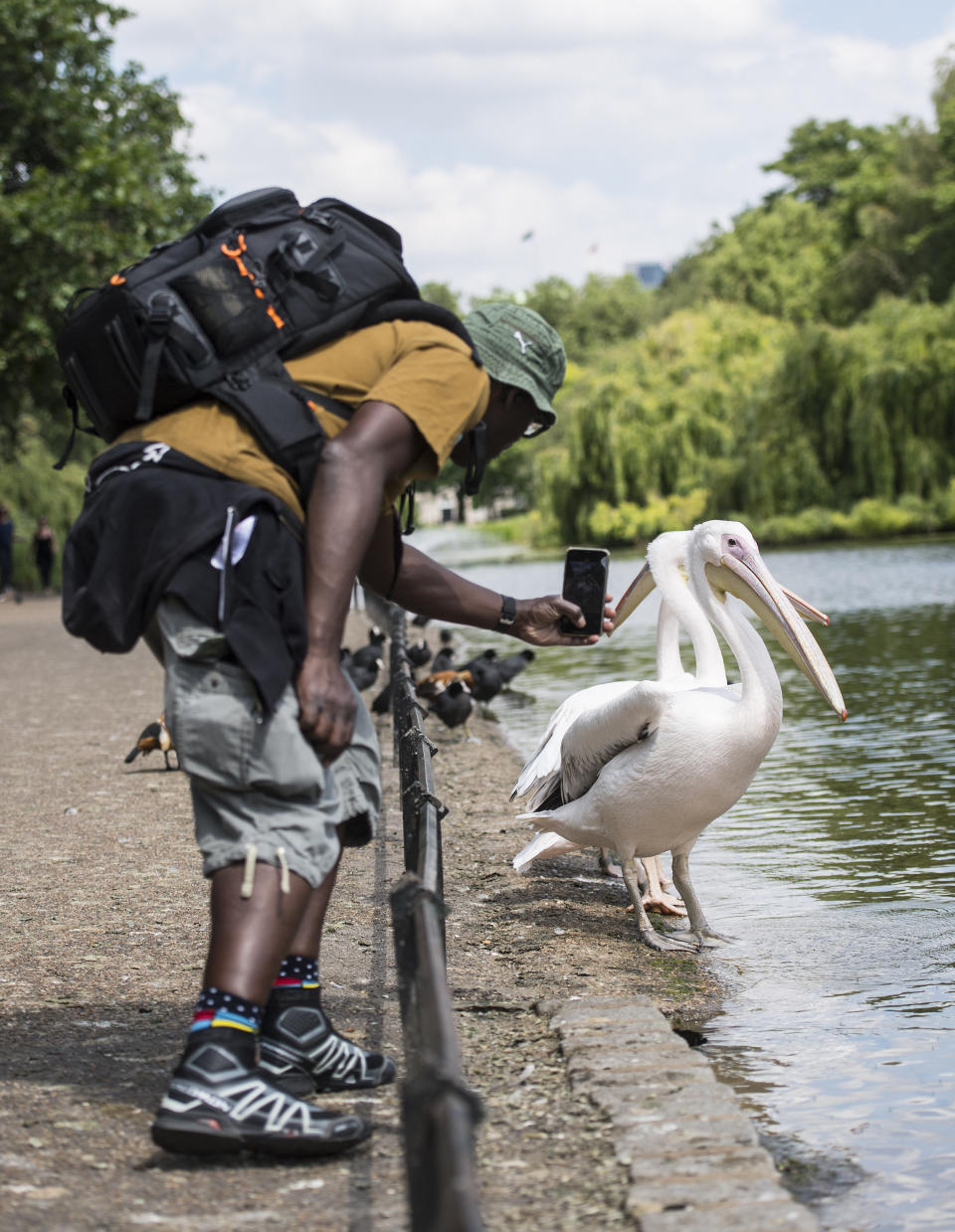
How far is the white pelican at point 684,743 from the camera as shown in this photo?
538 cm

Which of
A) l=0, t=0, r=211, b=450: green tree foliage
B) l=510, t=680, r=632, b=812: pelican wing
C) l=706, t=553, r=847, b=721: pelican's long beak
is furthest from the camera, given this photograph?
l=0, t=0, r=211, b=450: green tree foliage

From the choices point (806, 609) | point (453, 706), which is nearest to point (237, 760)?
point (806, 609)

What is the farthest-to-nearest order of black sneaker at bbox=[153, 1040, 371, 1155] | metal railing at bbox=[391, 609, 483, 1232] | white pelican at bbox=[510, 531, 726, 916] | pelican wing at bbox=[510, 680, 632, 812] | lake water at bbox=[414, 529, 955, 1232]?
pelican wing at bbox=[510, 680, 632, 812], white pelican at bbox=[510, 531, 726, 916], lake water at bbox=[414, 529, 955, 1232], black sneaker at bbox=[153, 1040, 371, 1155], metal railing at bbox=[391, 609, 483, 1232]

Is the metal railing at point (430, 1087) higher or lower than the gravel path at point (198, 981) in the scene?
higher

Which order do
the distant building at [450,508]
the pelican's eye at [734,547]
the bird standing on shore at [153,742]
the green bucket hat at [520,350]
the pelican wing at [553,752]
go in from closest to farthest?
1. the green bucket hat at [520,350]
2. the pelican's eye at [734,547]
3. the pelican wing at [553,752]
4. the bird standing on shore at [153,742]
5. the distant building at [450,508]

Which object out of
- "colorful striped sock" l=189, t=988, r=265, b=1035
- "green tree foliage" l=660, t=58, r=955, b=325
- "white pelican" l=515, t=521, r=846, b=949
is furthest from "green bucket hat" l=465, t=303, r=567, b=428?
"green tree foliage" l=660, t=58, r=955, b=325

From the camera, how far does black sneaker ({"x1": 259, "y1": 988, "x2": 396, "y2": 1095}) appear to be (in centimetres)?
325

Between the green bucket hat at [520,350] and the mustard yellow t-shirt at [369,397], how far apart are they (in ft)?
1.06

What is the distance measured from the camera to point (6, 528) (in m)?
30.5

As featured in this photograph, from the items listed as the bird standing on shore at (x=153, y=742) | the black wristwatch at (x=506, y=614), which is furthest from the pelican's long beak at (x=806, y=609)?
the bird standing on shore at (x=153, y=742)

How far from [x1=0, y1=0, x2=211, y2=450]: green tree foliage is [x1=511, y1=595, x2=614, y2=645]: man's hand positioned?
69.1 ft

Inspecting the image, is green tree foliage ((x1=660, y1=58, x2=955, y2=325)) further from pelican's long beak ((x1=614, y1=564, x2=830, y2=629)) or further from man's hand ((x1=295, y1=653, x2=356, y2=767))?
man's hand ((x1=295, y1=653, x2=356, y2=767))

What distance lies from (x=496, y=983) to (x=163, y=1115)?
1996 mm

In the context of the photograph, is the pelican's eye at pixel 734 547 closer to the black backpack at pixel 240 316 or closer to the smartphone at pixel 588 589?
the smartphone at pixel 588 589
